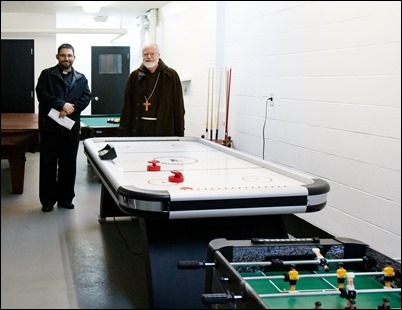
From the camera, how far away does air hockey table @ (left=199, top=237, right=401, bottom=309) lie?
0.88 meters

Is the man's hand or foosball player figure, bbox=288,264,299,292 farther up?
the man's hand

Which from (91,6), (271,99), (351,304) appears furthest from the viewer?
(271,99)

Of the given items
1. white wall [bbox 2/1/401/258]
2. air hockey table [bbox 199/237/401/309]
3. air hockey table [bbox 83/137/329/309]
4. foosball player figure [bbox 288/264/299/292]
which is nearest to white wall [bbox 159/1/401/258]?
white wall [bbox 2/1/401/258]

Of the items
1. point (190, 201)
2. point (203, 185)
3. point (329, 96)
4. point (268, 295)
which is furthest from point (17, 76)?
point (329, 96)

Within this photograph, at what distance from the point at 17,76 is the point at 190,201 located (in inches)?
31.6

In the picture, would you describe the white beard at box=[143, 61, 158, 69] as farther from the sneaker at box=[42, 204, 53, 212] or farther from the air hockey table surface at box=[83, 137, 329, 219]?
the air hockey table surface at box=[83, 137, 329, 219]

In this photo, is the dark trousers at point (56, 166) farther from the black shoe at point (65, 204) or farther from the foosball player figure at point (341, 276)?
the foosball player figure at point (341, 276)

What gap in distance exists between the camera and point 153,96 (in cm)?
86

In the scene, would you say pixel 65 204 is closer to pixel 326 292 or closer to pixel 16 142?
pixel 16 142

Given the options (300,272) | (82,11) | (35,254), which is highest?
(82,11)

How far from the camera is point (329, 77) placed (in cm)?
144

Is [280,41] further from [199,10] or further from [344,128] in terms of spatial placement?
[199,10]

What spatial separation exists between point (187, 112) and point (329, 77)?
0.64 m

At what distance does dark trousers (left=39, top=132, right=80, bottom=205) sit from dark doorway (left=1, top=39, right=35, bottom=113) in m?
0.09
